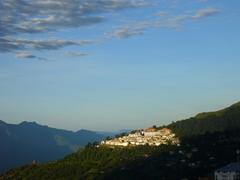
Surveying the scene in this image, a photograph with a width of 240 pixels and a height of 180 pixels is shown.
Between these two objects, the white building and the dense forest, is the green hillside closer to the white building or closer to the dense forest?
the dense forest

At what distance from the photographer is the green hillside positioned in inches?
6319

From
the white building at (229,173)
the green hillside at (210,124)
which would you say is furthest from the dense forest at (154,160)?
the white building at (229,173)

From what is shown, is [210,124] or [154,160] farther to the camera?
[210,124]

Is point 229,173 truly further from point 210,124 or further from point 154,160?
point 210,124

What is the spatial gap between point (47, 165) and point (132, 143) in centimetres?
3262

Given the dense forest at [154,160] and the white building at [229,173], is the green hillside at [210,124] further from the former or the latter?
the white building at [229,173]

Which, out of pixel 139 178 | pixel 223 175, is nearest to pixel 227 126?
pixel 139 178

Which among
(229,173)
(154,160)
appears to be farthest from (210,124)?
(229,173)

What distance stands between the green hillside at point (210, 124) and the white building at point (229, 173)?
6338 cm

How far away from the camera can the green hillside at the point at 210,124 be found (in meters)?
160

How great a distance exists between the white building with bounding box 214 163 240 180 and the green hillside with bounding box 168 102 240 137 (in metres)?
63.4

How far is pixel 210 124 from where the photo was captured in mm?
170000

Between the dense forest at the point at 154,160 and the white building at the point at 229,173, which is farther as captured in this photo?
the dense forest at the point at 154,160

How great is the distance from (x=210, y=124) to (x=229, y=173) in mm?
84252
